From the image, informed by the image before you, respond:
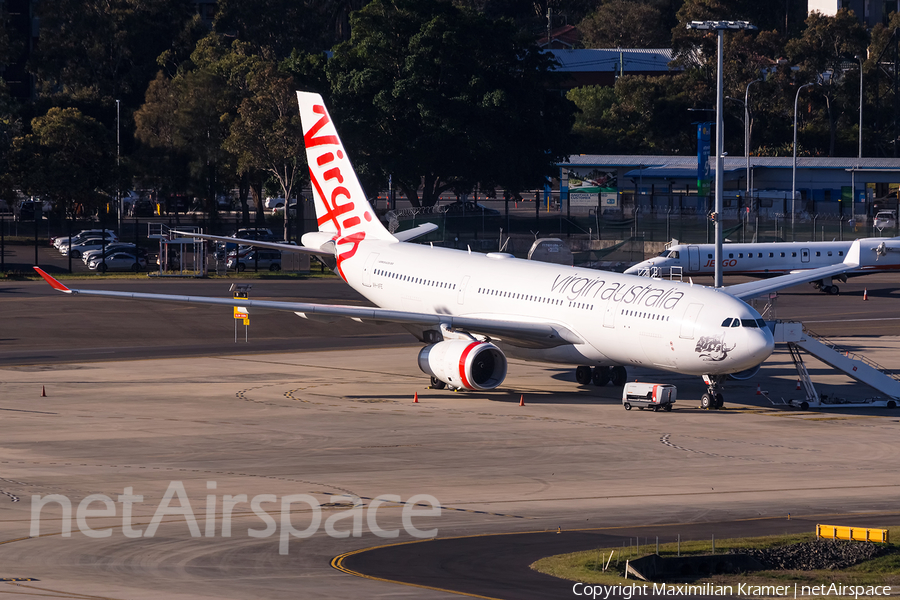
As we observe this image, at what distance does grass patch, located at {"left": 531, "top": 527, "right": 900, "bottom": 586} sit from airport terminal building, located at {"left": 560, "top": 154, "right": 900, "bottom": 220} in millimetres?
101577

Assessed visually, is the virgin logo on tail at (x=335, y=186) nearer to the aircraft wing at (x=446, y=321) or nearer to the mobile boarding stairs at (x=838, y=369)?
the aircraft wing at (x=446, y=321)

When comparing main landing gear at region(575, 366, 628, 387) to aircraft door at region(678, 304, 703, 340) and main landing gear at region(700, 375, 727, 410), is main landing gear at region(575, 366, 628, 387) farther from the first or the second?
aircraft door at region(678, 304, 703, 340)

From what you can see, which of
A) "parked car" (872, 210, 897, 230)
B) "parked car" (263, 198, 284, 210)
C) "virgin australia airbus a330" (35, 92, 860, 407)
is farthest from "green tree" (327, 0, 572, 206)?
"parked car" (263, 198, 284, 210)

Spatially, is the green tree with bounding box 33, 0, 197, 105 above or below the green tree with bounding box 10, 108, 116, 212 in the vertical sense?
above

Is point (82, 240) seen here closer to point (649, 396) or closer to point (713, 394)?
point (649, 396)

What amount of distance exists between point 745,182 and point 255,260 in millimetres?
62486

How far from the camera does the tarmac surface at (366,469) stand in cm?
2214

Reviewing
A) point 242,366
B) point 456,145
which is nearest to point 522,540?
point 242,366

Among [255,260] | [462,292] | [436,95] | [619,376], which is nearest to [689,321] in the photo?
[619,376]

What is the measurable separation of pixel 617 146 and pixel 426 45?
180 ft

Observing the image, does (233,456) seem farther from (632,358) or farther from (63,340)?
(63,340)

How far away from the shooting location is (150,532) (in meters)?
24.7

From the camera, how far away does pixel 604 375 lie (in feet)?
155

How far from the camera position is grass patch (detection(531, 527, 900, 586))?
21438 millimetres
